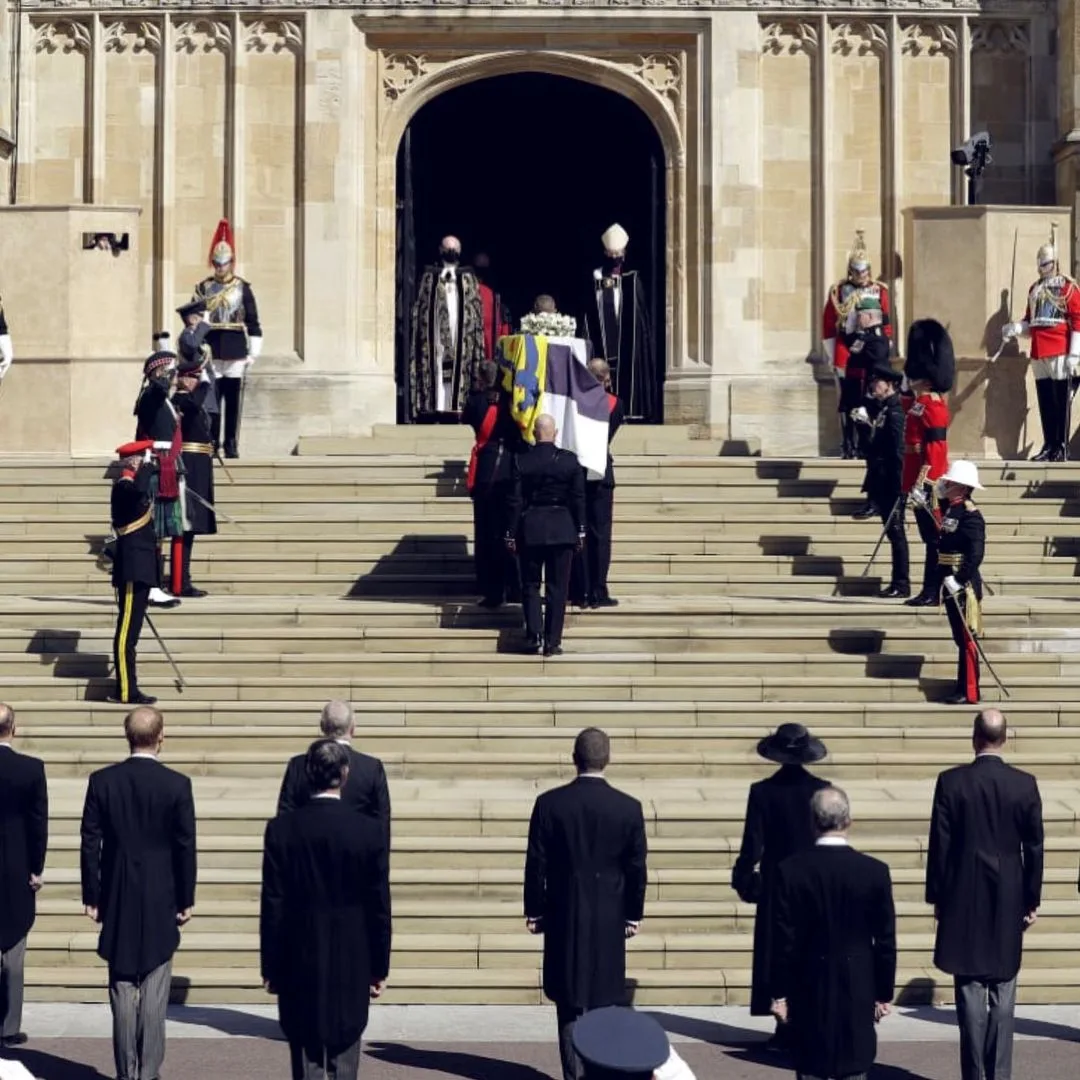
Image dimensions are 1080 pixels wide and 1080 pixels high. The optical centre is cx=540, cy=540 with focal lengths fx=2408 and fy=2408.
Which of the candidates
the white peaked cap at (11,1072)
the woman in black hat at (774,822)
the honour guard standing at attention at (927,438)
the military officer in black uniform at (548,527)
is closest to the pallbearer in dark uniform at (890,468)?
the honour guard standing at attention at (927,438)

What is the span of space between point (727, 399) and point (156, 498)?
866cm

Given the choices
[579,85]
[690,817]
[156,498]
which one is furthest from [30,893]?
[579,85]

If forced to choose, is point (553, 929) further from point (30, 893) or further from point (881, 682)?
point (881, 682)

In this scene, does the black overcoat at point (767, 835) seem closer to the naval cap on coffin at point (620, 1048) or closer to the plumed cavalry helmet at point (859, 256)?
the naval cap on coffin at point (620, 1048)

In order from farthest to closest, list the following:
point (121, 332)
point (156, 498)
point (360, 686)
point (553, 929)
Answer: point (121, 332) → point (156, 498) → point (360, 686) → point (553, 929)

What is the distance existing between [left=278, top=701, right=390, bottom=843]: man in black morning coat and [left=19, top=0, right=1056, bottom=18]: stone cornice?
1503cm

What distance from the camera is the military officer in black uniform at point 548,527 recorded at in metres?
15.7

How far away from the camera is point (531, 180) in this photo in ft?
104

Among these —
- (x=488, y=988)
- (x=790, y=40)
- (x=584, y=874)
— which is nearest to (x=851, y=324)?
(x=790, y=40)

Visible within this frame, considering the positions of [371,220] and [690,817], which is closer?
[690,817]

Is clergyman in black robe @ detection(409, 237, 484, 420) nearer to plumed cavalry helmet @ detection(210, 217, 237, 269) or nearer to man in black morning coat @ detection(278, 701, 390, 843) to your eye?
plumed cavalry helmet @ detection(210, 217, 237, 269)

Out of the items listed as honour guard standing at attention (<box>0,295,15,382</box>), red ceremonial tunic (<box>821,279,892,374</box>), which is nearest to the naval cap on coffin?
honour guard standing at attention (<box>0,295,15,382</box>)

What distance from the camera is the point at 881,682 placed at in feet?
51.0

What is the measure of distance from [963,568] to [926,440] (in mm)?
2250
